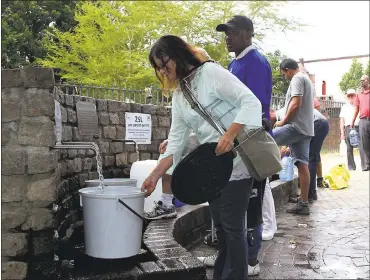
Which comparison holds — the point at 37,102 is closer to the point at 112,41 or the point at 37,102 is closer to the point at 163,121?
the point at 163,121

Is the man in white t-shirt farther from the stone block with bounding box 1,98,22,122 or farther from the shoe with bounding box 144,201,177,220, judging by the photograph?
the stone block with bounding box 1,98,22,122

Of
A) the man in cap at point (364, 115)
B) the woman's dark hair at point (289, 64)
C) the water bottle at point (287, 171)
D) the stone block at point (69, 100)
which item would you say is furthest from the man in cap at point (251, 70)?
the man in cap at point (364, 115)

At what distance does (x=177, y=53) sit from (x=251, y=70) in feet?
3.03

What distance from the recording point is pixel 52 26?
70.8 feet

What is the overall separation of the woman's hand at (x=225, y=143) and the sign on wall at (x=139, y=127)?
4249 millimetres

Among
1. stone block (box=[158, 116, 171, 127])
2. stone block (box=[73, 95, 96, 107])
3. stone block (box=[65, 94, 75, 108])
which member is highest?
stone block (box=[73, 95, 96, 107])

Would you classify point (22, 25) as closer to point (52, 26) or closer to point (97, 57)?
point (52, 26)

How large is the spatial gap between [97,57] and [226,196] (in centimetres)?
1933

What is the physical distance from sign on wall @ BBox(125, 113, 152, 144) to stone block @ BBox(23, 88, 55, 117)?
9.64 ft

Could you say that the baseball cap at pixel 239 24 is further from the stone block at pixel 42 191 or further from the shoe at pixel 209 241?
the shoe at pixel 209 241

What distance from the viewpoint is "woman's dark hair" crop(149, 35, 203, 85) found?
2643mm

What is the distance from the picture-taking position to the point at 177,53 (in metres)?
2.65

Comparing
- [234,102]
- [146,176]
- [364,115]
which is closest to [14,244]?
[146,176]

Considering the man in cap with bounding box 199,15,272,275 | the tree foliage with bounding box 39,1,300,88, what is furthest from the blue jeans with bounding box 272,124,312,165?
the tree foliage with bounding box 39,1,300,88
